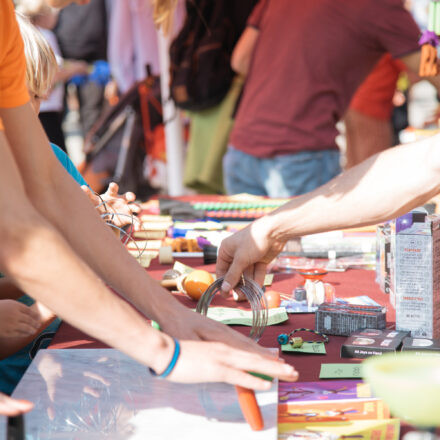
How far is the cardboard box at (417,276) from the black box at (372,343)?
40 mm

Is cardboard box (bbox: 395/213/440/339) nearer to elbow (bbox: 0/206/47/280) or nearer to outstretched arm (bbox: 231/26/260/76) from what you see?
elbow (bbox: 0/206/47/280)

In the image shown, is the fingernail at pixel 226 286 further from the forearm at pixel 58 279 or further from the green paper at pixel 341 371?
the forearm at pixel 58 279

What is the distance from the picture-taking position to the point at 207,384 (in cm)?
112

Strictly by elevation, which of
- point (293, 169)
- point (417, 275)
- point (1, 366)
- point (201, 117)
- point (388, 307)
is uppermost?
point (201, 117)

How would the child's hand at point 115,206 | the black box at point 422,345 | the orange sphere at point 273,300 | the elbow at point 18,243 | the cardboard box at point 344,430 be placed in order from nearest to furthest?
the elbow at point 18,243
the cardboard box at point 344,430
the black box at point 422,345
the orange sphere at point 273,300
the child's hand at point 115,206

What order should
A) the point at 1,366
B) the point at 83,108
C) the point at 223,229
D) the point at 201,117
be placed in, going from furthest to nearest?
the point at 83,108
the point at 201,117
the point at 223,229
the point at 1,366

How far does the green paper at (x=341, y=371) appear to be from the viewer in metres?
1.17

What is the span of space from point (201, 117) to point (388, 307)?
238 centimetres

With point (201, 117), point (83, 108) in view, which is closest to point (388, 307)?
point (201, 117)

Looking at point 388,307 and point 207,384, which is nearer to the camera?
point 207,384

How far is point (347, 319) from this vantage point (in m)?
1.39

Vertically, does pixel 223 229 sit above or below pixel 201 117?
below

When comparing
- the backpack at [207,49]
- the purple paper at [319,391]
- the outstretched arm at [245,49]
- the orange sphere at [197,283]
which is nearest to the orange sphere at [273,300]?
the orange sphere at [197,283]

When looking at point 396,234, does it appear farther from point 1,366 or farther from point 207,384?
point 1,366
